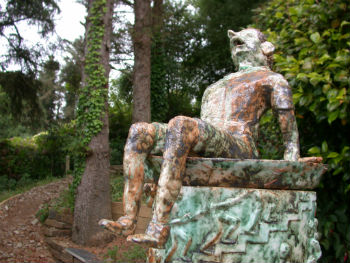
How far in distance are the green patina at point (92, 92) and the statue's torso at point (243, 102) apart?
15.0 feet

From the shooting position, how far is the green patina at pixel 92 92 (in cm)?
699

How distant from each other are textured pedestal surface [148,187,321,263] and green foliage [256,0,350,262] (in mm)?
1510

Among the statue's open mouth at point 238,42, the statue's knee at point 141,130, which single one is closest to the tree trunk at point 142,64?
the statue's open mouth at point 238,42

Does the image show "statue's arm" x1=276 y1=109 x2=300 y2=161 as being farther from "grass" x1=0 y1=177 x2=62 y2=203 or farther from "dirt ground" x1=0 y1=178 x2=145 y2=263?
"grass" x1=0 y1=177 x2=62 y2=203

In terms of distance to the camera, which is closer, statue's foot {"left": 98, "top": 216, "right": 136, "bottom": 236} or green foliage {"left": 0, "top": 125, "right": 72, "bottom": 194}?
statue's foot {"left": 98, "top": 216, "right": 136, "bottom": 236}

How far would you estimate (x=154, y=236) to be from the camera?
73.3 inches

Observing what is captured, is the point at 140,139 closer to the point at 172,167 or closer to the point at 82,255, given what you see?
the point at 172,167

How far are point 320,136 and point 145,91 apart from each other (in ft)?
17.3

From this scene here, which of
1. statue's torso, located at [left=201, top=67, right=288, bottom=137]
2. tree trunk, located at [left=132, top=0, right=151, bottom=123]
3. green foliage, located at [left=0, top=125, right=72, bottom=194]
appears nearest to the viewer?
statue's torso, located at [left=201, top=67, right=288, bottom=137]

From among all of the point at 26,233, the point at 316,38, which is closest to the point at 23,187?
the point at 26,233

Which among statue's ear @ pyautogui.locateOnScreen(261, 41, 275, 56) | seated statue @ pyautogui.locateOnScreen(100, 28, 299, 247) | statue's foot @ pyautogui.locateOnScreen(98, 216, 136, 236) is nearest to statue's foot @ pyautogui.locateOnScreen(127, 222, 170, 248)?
seated statue @ pyautogui.locateOnScreen(100, 28, 299, 247)

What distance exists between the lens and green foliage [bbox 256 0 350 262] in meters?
3.39

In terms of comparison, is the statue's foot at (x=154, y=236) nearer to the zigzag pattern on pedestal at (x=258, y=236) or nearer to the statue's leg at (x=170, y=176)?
the statue's leg at (x=170, y=176)

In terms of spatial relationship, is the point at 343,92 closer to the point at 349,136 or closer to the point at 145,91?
the point at 349,136
